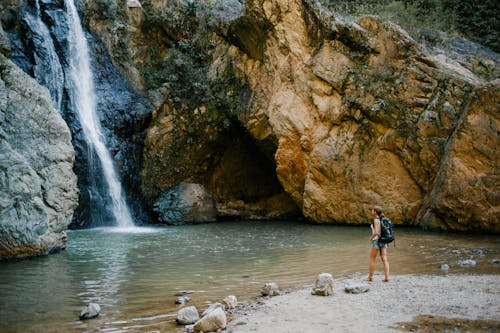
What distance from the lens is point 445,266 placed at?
976 centimetres

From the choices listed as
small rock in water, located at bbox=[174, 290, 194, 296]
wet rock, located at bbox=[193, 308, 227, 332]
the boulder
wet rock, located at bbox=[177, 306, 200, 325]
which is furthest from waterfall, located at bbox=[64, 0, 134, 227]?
wet rock, located at bbox=[193, 308, 227, 332]

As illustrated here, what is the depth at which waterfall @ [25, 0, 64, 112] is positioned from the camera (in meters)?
18.3

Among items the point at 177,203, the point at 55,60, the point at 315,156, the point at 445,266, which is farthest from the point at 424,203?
the point at 55,60

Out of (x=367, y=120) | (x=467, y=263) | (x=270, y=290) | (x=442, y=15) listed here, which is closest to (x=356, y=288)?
(x=270, y=290)

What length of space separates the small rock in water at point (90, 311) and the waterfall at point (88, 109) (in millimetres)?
12548

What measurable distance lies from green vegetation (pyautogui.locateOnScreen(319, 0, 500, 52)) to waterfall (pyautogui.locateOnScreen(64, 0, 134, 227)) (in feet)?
39.3

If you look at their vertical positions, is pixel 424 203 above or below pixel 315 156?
below

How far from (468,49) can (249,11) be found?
32.6 feet

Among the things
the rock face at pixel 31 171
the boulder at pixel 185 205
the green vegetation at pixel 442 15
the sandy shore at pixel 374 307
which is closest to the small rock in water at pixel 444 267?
the sandy shore at pixel 374 307

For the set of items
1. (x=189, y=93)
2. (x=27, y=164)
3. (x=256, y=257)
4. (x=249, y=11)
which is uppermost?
(x=249, y=11)

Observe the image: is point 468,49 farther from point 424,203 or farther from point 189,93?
point 189,93

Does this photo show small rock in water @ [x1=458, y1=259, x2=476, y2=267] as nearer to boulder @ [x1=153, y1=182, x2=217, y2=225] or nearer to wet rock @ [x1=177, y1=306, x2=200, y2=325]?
wet rock @ [x1=177, y1=306, x2=200, y2=325]

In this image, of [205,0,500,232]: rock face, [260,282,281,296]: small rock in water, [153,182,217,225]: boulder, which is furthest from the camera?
[153,182,217,225]: boulder

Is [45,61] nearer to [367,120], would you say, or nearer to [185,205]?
[185,205]
